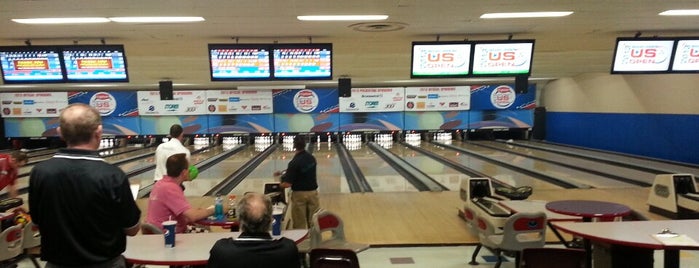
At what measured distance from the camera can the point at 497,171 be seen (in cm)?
945

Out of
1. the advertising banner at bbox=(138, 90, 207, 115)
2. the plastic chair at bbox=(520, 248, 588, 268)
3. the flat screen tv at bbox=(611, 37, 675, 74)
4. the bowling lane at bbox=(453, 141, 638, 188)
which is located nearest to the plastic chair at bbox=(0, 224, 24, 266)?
the plastic chair at bbox=(520, 248, 588, 268)

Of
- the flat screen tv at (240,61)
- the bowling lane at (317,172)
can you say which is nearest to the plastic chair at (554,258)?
the bowling lane at (317,172)

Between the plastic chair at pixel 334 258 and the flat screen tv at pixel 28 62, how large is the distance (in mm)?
4261

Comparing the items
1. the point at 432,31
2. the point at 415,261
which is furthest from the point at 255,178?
the point at 415,261

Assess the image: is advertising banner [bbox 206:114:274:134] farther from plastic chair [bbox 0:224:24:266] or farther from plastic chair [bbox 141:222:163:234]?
plastic chair [bbox 141:222:163:234]

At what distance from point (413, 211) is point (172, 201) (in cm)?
350

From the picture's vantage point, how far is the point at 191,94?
50.3 feet

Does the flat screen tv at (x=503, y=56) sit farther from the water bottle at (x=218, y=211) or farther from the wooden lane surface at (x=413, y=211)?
the water bottle at (x=218, y=211)

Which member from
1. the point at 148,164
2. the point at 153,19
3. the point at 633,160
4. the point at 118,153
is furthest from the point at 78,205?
the point at 118,153

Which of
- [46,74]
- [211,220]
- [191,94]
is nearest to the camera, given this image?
[211,220]

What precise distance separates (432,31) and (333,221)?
2.87 m

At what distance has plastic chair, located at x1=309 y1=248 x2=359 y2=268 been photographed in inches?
101

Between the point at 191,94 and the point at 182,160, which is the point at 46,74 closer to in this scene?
the point at 182,160

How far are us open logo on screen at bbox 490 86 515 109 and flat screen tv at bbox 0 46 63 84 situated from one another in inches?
517
